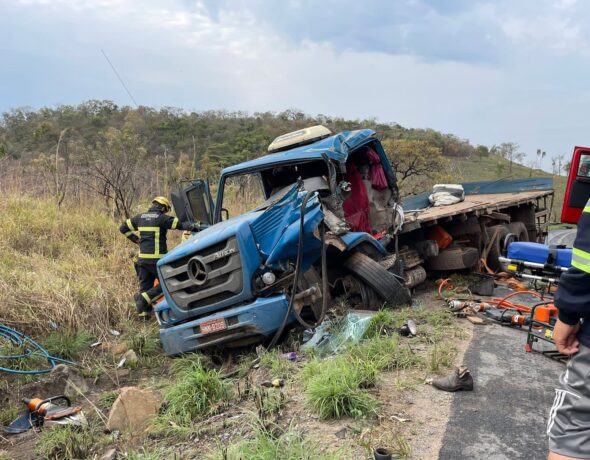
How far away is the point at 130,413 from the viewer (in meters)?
3.61

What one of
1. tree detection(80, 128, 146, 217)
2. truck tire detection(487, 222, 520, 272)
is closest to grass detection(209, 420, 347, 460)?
truck tire detection(487, 222, 520, 272)

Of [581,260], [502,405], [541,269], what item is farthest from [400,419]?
[541,269]

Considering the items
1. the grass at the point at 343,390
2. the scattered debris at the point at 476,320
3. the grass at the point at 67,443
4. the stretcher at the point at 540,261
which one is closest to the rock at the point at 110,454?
the grass at the point at 67,443

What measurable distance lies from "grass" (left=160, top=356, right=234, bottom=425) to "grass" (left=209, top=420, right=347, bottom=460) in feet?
2.76

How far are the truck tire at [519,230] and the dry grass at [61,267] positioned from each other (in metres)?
6.45

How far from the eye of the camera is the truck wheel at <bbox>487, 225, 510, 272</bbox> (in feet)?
24.7

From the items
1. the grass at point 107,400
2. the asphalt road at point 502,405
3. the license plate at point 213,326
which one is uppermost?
the asphalt road at point 502,405

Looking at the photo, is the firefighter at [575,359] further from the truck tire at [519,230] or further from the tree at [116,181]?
the tree at [116,181]

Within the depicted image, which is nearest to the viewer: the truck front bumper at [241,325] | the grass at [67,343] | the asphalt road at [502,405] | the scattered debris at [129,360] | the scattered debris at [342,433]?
the asphalt road at [502,405]

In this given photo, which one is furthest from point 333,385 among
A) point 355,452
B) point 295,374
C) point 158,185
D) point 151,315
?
point 158,185

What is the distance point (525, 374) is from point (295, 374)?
173 centimetres

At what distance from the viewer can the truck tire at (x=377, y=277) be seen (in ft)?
15.9

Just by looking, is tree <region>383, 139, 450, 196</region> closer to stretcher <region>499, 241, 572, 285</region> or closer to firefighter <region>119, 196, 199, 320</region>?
firefighter <region>119, 196, 199, 320</region>

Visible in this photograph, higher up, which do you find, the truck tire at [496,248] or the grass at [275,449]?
the truck tire at [496,248]
